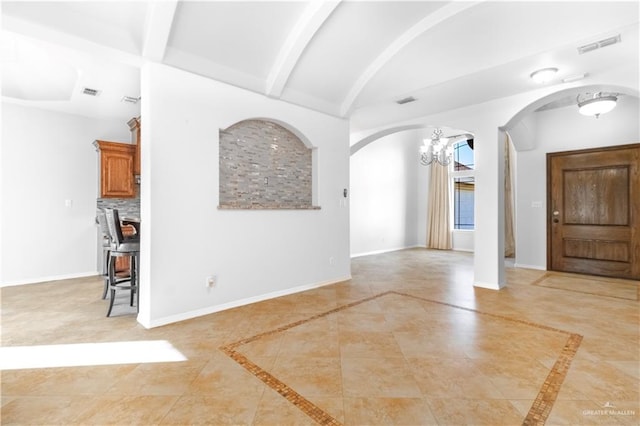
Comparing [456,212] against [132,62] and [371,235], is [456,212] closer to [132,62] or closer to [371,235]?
[371,235]

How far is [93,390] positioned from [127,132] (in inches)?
201

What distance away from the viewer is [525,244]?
19.7 feet

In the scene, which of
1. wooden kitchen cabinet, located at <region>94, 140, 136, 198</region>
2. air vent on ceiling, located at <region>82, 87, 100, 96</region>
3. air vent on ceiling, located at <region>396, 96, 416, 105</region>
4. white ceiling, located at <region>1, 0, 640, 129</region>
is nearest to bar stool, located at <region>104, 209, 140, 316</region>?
white ceiling, located at <region>1, 0, 640, 129</region>

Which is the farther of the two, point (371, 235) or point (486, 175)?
point (371, 235)

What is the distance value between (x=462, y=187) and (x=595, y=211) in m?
3.71

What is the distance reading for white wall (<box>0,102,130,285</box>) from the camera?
4.68m

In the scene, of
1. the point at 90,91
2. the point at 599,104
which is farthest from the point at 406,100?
the point at 90,91

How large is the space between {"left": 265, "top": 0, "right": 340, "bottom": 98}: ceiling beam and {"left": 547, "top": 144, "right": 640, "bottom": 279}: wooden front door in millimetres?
5051

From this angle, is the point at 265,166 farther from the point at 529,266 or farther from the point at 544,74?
the point at 529,266

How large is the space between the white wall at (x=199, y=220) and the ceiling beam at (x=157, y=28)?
0.14m

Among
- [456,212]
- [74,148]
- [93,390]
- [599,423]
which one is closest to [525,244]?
[456,212]

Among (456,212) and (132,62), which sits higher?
(132,62)

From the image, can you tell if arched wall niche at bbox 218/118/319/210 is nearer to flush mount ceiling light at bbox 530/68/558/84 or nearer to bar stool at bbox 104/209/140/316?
bar stool at bbox 104/209/140/316

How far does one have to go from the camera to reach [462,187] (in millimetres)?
8844
